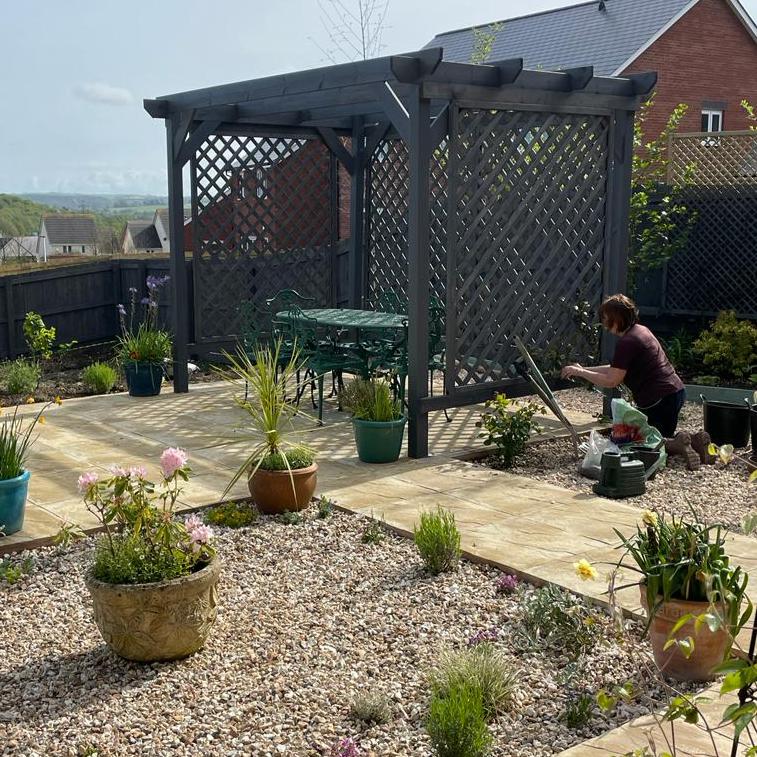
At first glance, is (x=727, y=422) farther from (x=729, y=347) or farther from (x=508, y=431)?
(x=729, y=347)

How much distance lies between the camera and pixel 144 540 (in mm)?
3324

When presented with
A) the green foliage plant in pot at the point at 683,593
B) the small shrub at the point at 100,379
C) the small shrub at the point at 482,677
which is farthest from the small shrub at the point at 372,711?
the small shrub at the point at 100,379

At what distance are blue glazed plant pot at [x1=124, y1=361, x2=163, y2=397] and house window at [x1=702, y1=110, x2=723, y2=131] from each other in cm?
1691

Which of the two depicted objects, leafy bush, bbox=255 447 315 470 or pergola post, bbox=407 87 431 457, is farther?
pergola post, bbox=407 87 431 457

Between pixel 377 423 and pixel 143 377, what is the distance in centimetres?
316

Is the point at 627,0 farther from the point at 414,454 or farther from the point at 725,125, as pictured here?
the point at 414,454

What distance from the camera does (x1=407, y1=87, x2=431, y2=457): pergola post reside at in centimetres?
592

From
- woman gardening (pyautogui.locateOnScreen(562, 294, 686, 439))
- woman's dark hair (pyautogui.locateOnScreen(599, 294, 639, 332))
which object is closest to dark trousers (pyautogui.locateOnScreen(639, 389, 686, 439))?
woman gardening (pyautogui.locateOnScreen(562, 294, 686, 439))

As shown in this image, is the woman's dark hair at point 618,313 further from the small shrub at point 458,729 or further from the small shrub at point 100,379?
the small shrub at point 100,379

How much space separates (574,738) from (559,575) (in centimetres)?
125

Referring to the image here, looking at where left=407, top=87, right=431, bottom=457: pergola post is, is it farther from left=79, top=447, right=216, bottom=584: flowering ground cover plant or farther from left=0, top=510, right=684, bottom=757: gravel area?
left=79, top=447, right=216, bottom=584: flowering ground cover plant

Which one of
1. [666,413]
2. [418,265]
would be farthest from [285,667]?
[666,413]

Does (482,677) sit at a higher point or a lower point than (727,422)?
lower

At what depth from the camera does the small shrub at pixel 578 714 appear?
2822mm
